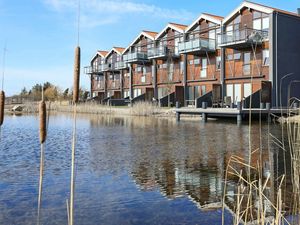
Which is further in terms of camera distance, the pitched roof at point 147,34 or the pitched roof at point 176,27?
the pitched roof at point 147,34

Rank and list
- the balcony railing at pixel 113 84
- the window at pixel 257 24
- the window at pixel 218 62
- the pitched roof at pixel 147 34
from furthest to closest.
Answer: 1. the balcony railing at pixel 113 84
2. the pitched roof at pixel 147 34
3. the window at pixel 218 62
4. the window at pixel 257 24

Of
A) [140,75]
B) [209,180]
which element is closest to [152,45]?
[140,75]

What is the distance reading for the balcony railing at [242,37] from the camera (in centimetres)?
2769

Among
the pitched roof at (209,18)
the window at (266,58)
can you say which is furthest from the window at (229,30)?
the window at (266,58)

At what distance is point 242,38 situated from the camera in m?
28.2

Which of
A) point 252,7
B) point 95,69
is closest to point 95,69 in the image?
point 95,69

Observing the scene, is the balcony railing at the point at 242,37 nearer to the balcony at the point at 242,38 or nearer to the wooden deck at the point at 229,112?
the balcony at the point at 242,38

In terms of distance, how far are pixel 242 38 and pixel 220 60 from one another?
4.07m

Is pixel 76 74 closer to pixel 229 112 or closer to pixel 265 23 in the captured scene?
pixel 229 112

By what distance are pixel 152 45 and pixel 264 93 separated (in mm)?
16965

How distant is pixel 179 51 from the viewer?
33719 mm

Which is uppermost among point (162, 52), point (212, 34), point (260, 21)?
point (260, 21)

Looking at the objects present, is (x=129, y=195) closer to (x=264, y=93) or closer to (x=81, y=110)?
(x=264, y=93)

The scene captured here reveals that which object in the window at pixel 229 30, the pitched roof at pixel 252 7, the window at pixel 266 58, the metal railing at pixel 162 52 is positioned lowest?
the window at pixel 266 58
